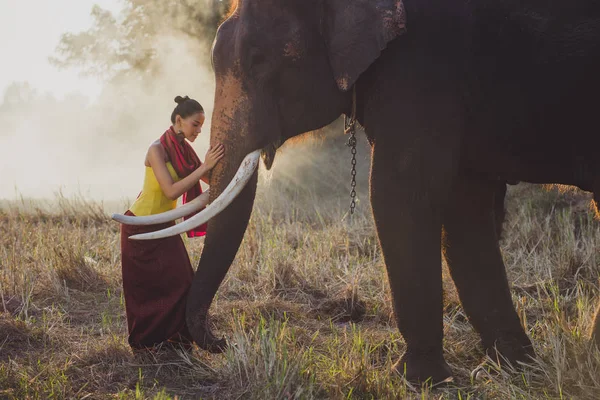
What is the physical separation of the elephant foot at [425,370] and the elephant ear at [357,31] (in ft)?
4.66

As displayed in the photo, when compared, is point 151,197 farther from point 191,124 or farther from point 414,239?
point 414,239

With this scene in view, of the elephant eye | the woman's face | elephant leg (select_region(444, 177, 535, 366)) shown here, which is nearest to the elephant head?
the elephant eye

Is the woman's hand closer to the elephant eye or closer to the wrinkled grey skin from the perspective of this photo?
the wrinkled grey skin

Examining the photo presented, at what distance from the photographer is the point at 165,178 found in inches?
176

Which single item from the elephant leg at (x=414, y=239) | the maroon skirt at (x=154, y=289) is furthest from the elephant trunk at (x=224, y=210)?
the elephant leg at (x=414, y=239)

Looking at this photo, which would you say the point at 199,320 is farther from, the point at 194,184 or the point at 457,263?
the point at 457,263

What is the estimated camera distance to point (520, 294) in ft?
19.3

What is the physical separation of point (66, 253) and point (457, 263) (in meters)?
3.35

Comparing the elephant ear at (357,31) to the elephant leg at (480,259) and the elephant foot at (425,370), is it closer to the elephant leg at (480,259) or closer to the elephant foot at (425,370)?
the elephant leg at (480,259)

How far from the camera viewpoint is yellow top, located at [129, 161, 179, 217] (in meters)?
4.59

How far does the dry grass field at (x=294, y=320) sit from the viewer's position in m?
3.70

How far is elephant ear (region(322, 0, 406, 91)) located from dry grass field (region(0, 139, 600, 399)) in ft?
3.34

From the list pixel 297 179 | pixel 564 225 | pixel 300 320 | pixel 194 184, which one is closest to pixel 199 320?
pixel 194 184

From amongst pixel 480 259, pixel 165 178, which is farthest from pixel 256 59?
pixel 480 259
